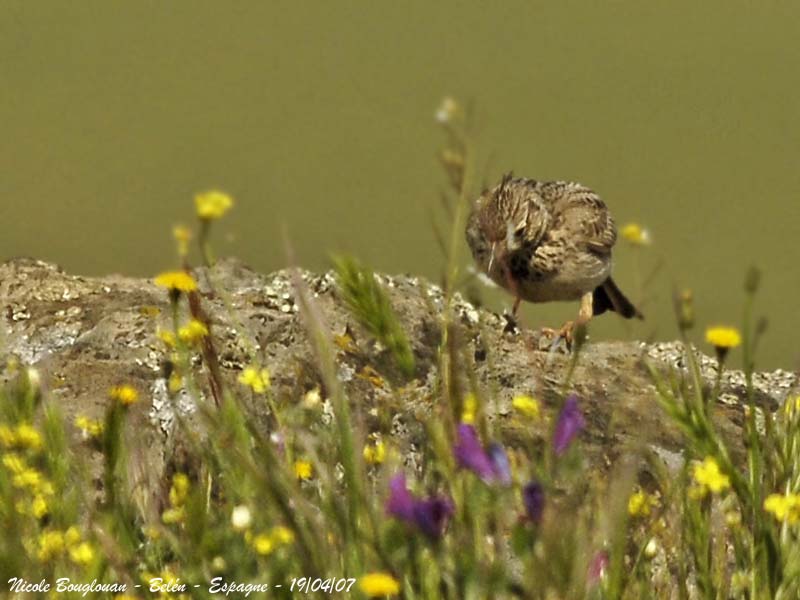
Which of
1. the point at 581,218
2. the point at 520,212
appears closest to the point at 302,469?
the point at 520,212

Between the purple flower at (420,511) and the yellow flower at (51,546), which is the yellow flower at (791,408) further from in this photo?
the yellow flower at (51,546)

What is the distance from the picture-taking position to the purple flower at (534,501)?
72.7 inches

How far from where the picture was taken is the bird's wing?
22.3ft

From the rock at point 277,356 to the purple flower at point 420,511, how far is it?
166cm

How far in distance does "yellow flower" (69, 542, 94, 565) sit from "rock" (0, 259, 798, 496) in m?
1.38

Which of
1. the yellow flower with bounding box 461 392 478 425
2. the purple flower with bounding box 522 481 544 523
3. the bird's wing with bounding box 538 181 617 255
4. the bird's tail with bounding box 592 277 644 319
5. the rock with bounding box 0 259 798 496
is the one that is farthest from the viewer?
the bird's tail with bounding box 592 277 644 319

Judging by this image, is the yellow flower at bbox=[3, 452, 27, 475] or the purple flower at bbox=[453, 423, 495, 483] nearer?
the purple flower at bbox=[453, 423, 495, 483]

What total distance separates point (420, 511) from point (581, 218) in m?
5.08

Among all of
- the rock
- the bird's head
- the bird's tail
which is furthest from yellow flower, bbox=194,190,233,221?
the bird's tail

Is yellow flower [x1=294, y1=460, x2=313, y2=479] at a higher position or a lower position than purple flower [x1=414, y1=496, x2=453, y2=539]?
lower

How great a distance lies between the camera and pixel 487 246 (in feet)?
20.3

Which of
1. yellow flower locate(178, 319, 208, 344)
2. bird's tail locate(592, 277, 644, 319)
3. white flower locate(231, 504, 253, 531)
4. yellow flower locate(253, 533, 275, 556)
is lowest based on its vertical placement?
bird's tail locate(592, 277, 644, 319)

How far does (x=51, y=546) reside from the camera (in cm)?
218

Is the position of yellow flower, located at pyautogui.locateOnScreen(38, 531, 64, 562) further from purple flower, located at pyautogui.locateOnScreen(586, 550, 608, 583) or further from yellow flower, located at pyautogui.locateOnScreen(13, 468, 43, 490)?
purple flower, located at pyautogui.locateOnScreen(586, 550, 608, 583)
